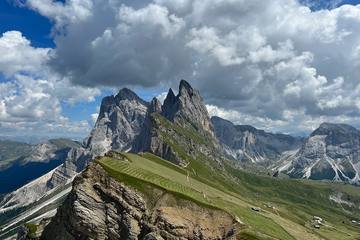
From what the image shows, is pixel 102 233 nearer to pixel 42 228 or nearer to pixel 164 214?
pixel 164 214

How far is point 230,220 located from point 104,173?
4305 cm

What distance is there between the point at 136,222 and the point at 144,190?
12.3m

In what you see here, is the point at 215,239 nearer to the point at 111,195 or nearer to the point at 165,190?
the point at 165,190

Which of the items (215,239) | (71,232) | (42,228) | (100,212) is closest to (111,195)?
(100,212)

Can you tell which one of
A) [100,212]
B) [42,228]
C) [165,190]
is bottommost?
[42,228]

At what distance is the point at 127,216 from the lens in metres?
142

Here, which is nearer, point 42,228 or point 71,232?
point 71,232

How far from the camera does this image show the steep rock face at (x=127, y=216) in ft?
452

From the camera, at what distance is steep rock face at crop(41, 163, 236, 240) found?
137625 mm

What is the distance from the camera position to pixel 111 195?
146 metres

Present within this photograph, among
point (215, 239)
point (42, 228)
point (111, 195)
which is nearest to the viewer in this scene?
point (215, 239)

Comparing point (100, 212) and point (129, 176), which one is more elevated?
point (129, 176)

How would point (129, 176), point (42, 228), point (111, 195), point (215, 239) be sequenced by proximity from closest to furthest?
point (215, 239)
point (111, 195)
point (129, 176)
point (42, 228)

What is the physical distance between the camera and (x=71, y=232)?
5728 inches
